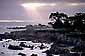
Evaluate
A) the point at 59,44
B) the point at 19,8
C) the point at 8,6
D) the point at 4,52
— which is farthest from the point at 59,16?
the point at 4,52

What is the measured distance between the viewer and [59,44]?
1.91m

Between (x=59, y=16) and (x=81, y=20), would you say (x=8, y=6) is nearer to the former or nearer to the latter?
(x=59, y=16)

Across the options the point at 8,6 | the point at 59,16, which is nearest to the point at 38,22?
the point at 59,16

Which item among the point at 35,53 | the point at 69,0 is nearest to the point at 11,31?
the point at 35,53

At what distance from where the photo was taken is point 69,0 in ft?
6.41

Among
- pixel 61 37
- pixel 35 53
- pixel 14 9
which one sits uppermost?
pixel 14 9

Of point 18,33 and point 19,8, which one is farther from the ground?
point 19,8

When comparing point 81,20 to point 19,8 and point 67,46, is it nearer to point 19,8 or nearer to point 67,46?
point 67,46

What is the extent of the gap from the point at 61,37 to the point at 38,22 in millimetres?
320

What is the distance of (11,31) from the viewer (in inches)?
73.2

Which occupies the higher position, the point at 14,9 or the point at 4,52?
the point at 14,9

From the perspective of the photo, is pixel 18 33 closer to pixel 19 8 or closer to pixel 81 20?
pixel 19 8

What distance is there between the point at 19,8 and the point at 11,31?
29 cm

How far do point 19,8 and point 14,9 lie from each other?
59 millimetres
